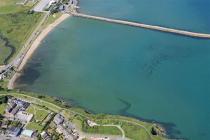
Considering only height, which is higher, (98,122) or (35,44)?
(35,44)

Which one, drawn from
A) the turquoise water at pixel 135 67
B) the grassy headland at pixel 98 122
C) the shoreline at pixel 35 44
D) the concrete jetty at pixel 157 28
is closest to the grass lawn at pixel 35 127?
the grassy headland at pixel 98 122

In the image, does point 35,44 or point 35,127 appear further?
point 35,44

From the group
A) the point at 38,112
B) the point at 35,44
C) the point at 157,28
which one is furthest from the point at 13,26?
the point at 38,112

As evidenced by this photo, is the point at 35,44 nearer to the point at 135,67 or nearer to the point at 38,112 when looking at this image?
the point at 135,67

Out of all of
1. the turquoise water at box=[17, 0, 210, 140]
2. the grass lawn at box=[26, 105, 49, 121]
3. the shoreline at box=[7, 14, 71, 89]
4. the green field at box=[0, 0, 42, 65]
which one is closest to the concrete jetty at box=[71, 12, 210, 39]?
the turquoise water at box=[17, 0, 210, 140]

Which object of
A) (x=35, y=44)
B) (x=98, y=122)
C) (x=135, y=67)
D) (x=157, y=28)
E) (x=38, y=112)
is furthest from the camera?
(x=157, y=28)

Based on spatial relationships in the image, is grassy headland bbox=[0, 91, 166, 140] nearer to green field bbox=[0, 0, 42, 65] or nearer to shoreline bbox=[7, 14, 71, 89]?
shoreline bbox=[7, 14, 71, 89]

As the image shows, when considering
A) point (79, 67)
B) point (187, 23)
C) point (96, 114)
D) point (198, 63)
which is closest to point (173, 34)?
point (187, 23)
